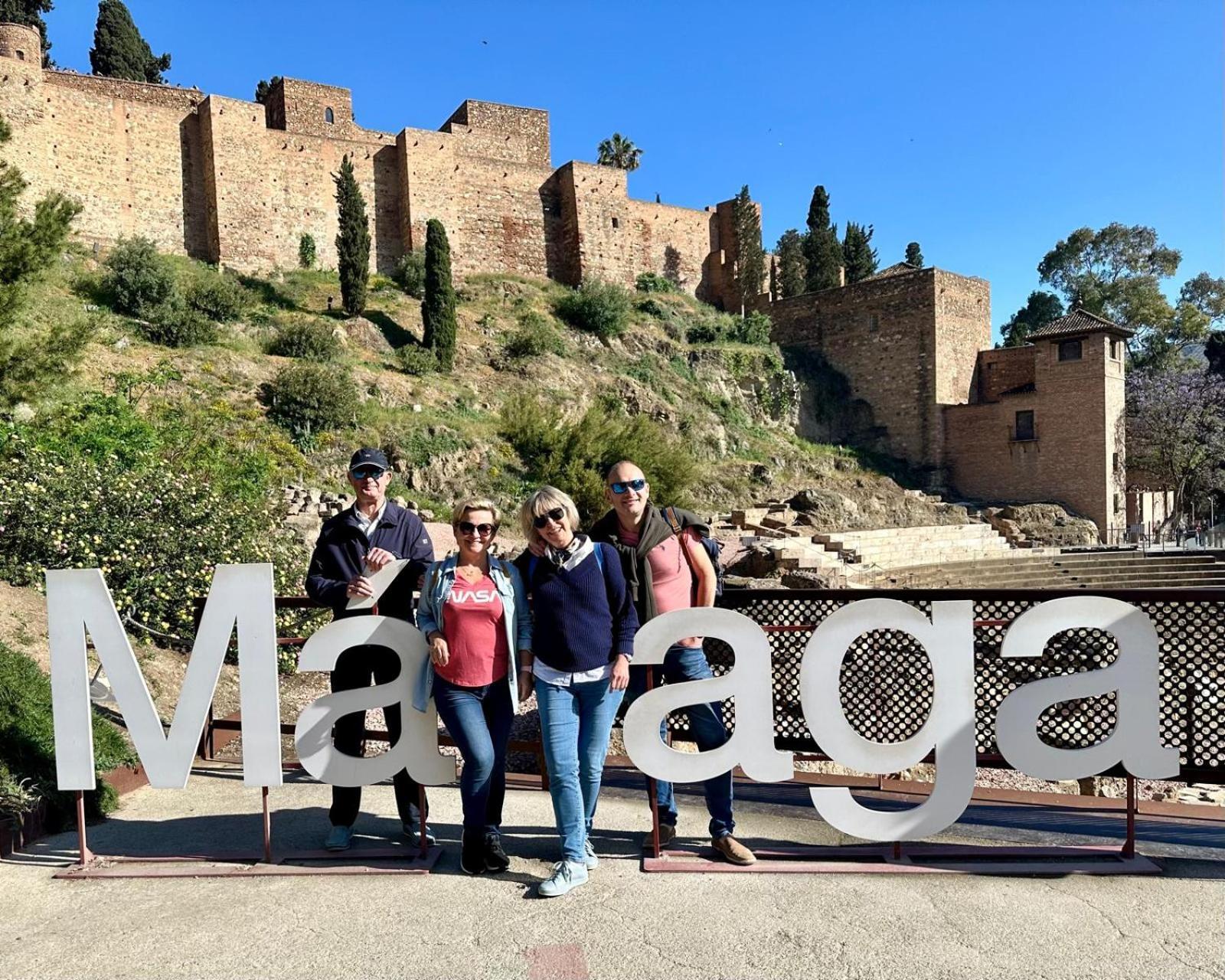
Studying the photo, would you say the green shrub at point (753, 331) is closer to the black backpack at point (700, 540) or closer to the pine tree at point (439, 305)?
the pine tree at point (439, 305)

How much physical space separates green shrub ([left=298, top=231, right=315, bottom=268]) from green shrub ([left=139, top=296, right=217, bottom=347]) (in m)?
7.66

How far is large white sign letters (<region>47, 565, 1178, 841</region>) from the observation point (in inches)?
136

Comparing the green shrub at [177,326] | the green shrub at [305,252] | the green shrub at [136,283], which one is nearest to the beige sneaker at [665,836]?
the green shrub at [177,326]

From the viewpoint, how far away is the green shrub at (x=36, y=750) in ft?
13.4

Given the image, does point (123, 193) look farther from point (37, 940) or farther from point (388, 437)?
point (37, 940)

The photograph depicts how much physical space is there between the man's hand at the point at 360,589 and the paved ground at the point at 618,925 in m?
1.15

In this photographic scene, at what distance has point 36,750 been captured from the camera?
4305 mm

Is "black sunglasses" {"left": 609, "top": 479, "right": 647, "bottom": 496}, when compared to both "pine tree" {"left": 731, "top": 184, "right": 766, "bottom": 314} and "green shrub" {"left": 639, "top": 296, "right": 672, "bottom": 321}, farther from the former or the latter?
"pine tree" {"left": 731, "top": 184, "right": 766, "bottom": 314}

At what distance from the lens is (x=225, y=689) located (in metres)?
6.82

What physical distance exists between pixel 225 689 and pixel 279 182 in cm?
2577

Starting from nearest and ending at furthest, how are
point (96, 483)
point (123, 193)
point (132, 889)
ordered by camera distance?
point (132, 889), point (96, 483), point (123, 193)

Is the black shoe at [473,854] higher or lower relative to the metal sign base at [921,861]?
higher

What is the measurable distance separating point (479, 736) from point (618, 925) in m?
0.88

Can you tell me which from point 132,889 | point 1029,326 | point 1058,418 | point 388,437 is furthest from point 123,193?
point 1029,326
